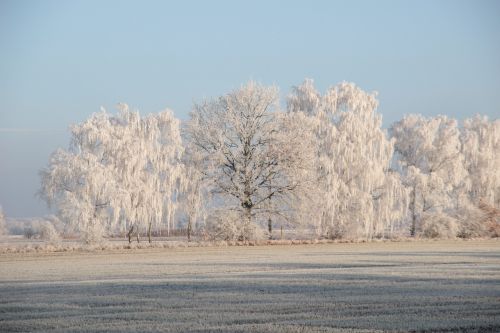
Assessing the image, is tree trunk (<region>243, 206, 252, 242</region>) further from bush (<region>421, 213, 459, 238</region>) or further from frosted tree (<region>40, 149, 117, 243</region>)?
bush (<region>421, 213, 459, 238</region>)

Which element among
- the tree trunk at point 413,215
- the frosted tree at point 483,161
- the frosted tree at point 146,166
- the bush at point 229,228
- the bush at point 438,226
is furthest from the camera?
the frosted tree at point 483,161

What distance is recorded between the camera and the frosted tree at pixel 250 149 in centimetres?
4603

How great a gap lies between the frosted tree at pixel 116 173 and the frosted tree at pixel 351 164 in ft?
36.2

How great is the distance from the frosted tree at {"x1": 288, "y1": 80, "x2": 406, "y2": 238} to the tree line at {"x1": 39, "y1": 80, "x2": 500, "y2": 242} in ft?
0.28

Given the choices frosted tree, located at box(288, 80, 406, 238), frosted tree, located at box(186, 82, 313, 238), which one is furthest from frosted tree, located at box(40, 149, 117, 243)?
frosted tree, located at box(288, 80, 406, 238)

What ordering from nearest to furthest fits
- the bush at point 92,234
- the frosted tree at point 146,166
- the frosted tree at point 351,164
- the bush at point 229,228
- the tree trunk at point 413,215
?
the bush at point 92,234, the bush at point 229,228, the frosted tree at point 146,166, the frosted tree at point 351,164, the tree trunk at point 413,215

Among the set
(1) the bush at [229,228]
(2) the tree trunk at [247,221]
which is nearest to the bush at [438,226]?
(1) the bush at [229,228]

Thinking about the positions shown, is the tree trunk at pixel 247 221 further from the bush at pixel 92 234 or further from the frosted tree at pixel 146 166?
the bush at pixel 92 234

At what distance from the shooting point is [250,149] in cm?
4694

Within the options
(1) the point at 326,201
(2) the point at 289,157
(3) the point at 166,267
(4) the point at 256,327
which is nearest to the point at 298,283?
(4) the point at 256,327

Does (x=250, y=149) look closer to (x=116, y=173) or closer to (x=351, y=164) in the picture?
(x=351, y=164)

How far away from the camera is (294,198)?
4631 centimetres

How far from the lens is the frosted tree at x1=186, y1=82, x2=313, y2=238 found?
4603cm

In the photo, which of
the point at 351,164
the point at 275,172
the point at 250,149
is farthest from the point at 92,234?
the point at 351,164
